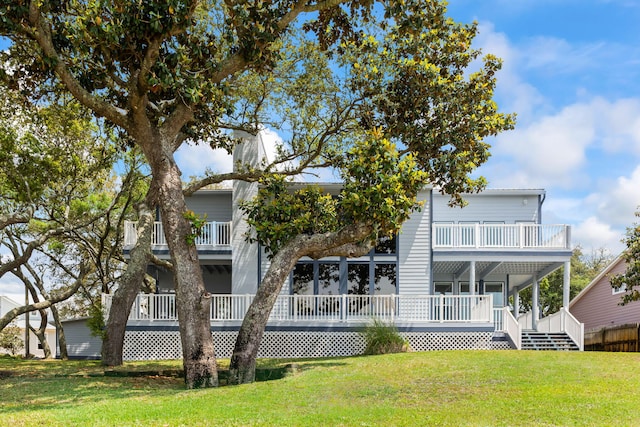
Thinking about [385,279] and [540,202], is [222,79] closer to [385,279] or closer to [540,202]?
[385,279]

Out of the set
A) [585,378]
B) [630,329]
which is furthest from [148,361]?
[630,329]

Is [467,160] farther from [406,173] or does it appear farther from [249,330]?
[249,330]

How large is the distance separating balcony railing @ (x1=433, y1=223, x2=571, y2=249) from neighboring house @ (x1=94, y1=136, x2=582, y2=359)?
0.12 feet

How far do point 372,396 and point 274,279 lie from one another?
472 cm

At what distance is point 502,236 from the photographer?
878 inches

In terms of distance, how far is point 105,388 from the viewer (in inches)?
524

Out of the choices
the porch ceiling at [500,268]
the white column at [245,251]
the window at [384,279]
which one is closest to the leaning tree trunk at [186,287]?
the white column at [245,251]

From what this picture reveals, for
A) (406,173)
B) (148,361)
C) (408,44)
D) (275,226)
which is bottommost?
(148,361)

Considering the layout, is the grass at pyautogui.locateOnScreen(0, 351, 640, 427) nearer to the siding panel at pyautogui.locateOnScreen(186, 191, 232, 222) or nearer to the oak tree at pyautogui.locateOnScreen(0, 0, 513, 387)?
the oak tree at pyautogui.locateOnScreen(0, 0, 513, 387)

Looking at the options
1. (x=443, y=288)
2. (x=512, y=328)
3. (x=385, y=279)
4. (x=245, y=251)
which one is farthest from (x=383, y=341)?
(x=443, y=288)

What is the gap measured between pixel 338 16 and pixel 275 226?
5.77 metres

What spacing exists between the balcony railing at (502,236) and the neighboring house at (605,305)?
5.69 m

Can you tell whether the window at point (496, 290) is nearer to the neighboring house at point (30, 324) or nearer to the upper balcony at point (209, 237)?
the upper balcony at point (209, 237)

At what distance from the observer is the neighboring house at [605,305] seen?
27250 mm
